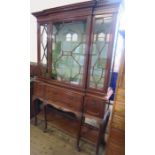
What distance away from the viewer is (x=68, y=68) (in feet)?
6.21

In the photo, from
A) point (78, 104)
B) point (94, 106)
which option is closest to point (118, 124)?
point (94, 106)

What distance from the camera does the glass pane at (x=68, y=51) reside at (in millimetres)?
1698

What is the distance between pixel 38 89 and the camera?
2.13m

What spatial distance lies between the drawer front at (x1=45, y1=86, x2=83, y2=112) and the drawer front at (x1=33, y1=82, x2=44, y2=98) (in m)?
0.10

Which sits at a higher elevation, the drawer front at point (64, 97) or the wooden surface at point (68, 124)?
the drawer front at point (64, 97)

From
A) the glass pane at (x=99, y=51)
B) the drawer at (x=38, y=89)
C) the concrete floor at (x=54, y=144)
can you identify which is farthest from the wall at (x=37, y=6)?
the concrete floor at (x=54, y=144)

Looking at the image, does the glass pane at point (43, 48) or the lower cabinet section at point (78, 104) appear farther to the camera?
the glass pane at point (43, 48)

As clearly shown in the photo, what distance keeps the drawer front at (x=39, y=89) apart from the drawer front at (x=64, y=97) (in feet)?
0.31

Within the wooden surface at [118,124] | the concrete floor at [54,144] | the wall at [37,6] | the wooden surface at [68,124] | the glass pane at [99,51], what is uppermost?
the wall at [37,6]

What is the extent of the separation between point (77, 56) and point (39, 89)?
868mm

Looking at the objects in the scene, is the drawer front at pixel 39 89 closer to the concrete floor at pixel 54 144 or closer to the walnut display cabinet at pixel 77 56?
the walnut display cabinet at pixel 77 56

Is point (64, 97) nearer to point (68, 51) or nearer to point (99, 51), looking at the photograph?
point (68, 51)
